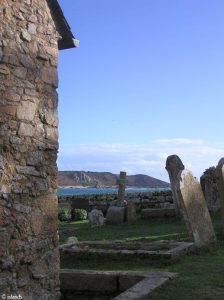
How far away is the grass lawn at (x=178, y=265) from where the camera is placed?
20.0 ft

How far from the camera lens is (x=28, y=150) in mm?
5727

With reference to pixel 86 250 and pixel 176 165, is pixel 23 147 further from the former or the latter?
pixel 176 165

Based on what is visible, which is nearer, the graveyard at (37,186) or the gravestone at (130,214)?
the graveyard at (37,186)

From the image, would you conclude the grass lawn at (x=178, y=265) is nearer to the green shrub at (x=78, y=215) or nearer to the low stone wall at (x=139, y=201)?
the green shrub at (x=78, y=215)

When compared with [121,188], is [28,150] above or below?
above

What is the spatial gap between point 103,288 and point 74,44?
12.2 feet

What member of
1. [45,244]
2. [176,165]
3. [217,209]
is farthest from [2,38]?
[217,209]

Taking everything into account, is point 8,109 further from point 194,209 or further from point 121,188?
point 121,188

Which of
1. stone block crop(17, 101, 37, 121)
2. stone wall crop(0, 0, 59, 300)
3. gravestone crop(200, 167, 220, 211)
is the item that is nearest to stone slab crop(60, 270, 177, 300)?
stone wall crop(0, 0, 59, 300)

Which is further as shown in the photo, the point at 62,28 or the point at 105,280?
the point at 105,280

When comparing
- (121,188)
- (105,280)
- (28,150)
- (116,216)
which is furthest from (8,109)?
(121,188)

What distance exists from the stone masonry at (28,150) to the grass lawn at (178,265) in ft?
5.05

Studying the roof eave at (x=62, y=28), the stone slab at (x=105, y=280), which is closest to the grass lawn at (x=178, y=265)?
the stone slab at (x=105, y=280)

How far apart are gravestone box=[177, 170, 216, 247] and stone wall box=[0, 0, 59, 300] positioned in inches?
182
